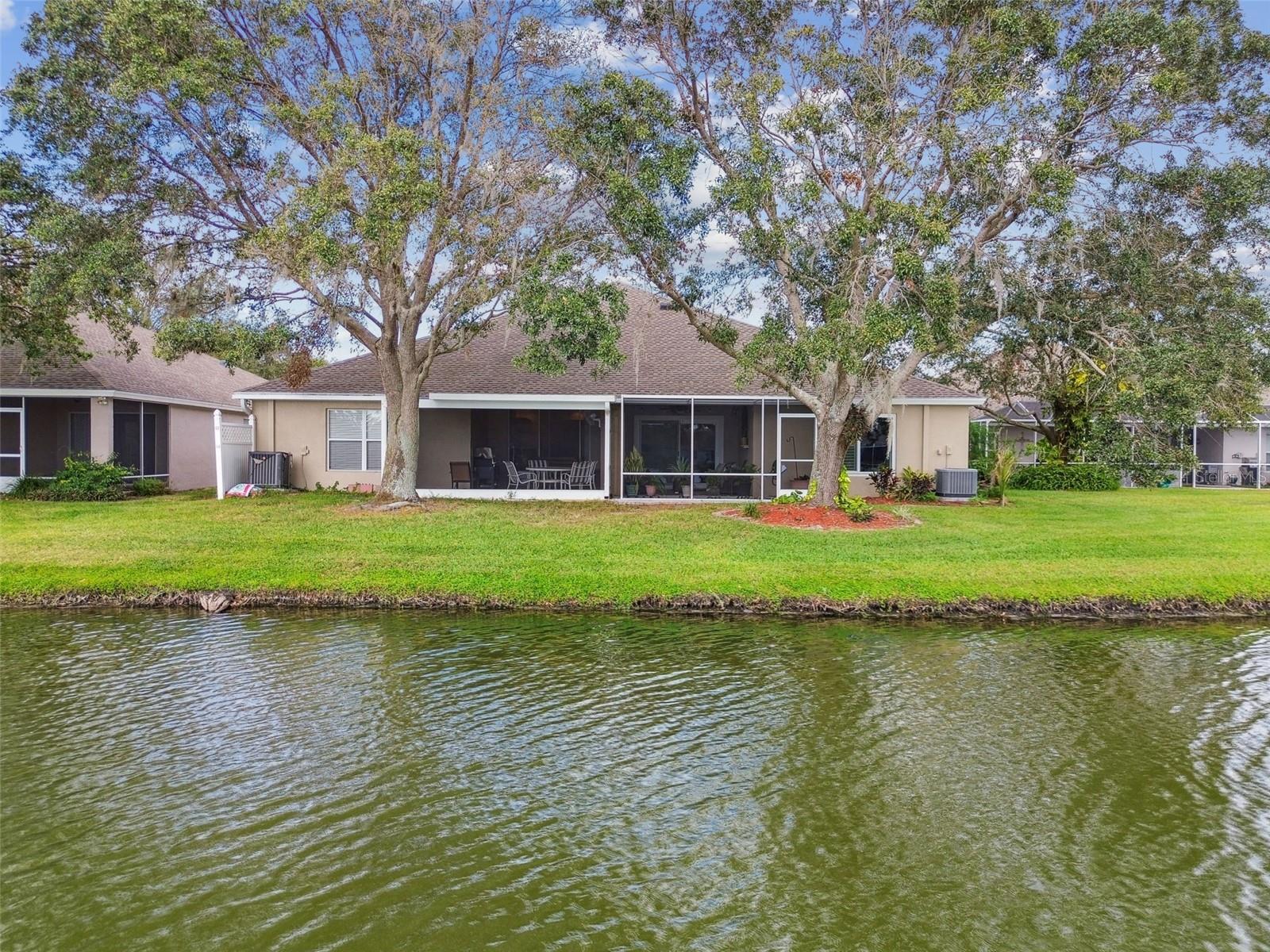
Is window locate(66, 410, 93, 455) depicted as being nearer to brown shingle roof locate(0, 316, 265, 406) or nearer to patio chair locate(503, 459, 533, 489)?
brown shingle roof locate(0, 316, 265, 406)

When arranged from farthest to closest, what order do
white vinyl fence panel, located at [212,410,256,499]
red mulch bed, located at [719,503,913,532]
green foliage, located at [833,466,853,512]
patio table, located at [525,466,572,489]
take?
1. patio table, located at [525,466,572,489]
2. white vinyl fence panel, located at [212,410,256,499]
3. green foliage, located at [833,466,853,512]
4. red mulch bed, located at [719,503,913,532]

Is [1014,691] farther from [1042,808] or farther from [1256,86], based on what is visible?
[1256,86]

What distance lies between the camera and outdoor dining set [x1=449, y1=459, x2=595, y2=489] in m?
19.8

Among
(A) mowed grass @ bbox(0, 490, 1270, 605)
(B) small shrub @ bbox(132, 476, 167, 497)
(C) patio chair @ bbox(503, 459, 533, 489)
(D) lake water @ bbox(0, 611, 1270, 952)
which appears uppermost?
(C) patio chair @ bbox(503, 459, 533, 489)

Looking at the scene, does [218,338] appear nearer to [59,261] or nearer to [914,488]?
[59,261]

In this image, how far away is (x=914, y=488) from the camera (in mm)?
19359

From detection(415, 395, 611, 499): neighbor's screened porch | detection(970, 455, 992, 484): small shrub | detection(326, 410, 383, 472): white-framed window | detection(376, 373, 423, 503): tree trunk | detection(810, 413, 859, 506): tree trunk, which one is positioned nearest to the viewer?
detection(810, 413, 859, 506): tree trunk

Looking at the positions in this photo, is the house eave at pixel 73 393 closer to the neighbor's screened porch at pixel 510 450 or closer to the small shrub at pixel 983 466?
the neighbor's screened porch at pixel 510 450

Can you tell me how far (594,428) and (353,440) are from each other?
226 inches

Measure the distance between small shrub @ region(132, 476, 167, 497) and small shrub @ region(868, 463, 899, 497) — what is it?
16.6 metres

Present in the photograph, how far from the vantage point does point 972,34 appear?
1410cm

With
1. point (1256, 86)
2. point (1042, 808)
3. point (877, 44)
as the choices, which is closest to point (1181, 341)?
point (1256, 86)

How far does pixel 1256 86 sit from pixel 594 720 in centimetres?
1658

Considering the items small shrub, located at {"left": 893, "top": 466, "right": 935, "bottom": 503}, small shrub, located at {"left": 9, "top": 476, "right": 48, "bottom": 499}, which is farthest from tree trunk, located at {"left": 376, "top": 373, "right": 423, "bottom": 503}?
small shrub, located at {"left": 893, "top": 466, "right": 935, "bottom": 503}
